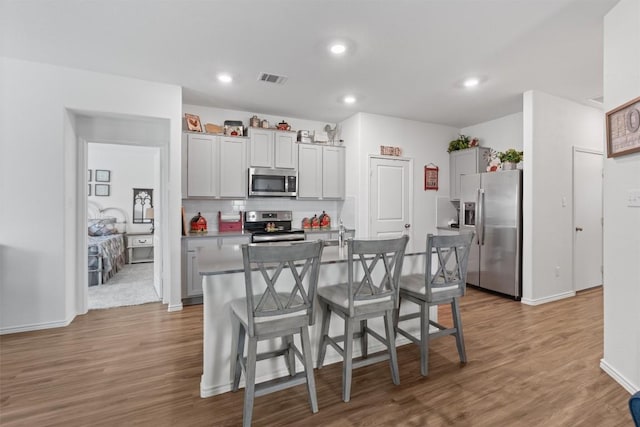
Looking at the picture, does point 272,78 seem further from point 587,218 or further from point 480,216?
point 587,218

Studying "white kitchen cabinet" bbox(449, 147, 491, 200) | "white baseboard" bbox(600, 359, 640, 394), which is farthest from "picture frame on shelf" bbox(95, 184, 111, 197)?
"white baseboard" bbox(600, 359, 640, 394)

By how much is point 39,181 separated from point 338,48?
3.19m

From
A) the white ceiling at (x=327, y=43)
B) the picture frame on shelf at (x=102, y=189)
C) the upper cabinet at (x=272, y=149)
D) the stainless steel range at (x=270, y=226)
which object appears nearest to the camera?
the white ceiling at (x=327, y=43)

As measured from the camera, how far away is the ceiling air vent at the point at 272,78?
3354mm

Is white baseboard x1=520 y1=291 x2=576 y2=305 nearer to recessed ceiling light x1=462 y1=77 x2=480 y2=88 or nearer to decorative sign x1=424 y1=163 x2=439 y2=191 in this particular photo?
decorative sign x1=424 y1=163 x2=439 y2=191

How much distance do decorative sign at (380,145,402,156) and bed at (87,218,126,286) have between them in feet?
15.0

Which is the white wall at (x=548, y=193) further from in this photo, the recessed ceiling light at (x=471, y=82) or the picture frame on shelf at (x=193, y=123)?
the picture frame on shelf at (x=193, y=123)

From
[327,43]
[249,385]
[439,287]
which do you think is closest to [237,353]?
[249,385]

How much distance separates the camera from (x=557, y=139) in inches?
155

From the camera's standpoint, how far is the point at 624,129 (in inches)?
80.0

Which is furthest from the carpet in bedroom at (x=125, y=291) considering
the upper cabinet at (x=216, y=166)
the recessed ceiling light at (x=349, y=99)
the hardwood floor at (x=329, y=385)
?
the recessed ceiling light at (x=349, y=99)

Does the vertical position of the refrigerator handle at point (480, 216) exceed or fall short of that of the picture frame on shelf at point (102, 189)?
it falls short

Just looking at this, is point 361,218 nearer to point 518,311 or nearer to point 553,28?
point 518,311

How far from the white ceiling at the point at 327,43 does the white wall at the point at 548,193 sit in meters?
0.29
